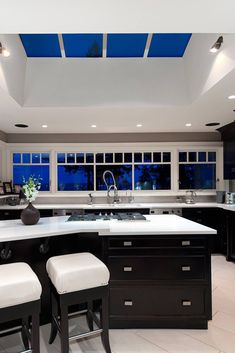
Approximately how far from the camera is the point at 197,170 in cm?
539

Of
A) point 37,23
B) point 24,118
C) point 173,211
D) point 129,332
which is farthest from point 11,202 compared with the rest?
point 37,23

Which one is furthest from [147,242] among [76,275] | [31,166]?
[31,166]

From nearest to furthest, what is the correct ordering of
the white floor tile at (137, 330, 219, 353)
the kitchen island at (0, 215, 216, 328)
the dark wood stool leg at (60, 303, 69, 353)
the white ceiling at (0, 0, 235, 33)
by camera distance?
the white ceiling at (0, 0, 235, 33), the dark wood stool leg at (60, 303, 69, 353), the white floor tile at (137, 330, 219, 353), the kitchen island at (0, 215, 216, 328)

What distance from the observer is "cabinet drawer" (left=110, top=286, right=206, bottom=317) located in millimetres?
2242

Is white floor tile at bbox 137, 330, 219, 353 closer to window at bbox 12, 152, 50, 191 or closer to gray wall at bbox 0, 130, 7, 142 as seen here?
window at bbox 12, 152, 50, 191

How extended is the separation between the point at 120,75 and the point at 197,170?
3021 millimetres

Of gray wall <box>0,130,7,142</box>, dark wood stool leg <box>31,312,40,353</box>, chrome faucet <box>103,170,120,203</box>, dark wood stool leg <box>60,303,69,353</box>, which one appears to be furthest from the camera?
chrome faucet <box>103,170,120,203</box>

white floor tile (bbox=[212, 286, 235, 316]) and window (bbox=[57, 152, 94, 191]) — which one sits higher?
window (bbox=[57, 152, 94, 191])

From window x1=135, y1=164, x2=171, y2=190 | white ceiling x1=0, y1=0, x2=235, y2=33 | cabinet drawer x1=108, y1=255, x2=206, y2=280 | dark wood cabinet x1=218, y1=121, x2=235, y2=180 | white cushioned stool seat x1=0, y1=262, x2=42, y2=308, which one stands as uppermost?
white ceiling x1=0, y1=0, x2=235, y2=33

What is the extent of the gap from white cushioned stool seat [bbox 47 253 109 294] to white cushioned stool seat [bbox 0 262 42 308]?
170 mm

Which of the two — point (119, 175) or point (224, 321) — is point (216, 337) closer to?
point (224, 321)

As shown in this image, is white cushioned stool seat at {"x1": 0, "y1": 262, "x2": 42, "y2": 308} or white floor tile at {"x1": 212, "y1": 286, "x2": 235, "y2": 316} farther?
white floor tile at {"x1": 212, "y1": 286, "x2": 235, "y2": 316}

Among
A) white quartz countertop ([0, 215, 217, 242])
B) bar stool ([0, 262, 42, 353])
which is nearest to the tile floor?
bar stool ([0, 262, 42, 353])

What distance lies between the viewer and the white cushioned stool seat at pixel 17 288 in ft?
5.06
